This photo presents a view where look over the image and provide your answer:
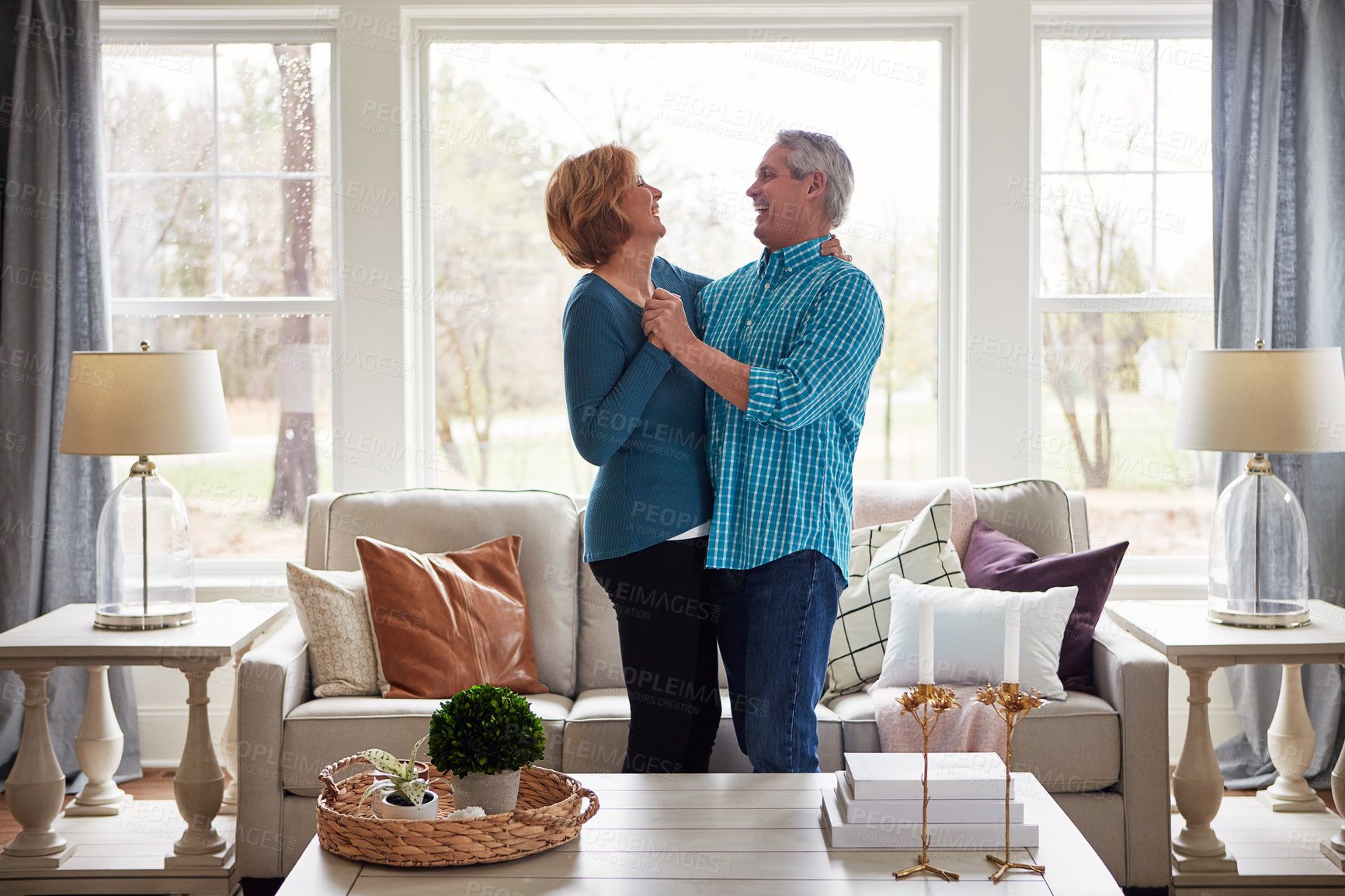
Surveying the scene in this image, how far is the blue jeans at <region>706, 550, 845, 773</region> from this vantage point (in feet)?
6.12

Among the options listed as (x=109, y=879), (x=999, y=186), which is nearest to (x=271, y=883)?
(x=109, y=879)

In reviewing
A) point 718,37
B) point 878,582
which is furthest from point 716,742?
point 718,37

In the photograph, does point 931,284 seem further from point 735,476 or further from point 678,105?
point 735,476

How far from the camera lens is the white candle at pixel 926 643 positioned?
4.94 feet

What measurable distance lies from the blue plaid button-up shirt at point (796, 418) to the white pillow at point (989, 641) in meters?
0.78

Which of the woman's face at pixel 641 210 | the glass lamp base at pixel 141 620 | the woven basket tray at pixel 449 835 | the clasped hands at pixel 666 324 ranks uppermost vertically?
the woman's face at pixel 641 210

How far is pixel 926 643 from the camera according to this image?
1.52 metres

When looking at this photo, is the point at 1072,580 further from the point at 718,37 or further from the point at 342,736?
the point at 718,37

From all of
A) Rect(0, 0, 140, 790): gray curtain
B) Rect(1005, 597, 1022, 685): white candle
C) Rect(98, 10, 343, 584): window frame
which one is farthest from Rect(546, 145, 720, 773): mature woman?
Rect(0, 0, 140, 790): gray curtain

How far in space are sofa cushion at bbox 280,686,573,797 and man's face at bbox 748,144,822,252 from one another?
120 cm

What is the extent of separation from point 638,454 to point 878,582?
3.72ft

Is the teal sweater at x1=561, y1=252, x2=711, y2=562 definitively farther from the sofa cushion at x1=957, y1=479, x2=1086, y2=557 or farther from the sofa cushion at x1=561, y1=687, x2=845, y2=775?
the sofa cushion at x1=957, y1=479, x2=1086, y2=557

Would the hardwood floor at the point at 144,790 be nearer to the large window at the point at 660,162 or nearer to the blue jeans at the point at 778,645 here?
the large window at the point at 660,162

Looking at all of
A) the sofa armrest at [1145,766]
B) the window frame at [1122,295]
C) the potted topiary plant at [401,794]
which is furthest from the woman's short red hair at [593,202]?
the window frame at [1122,295]
